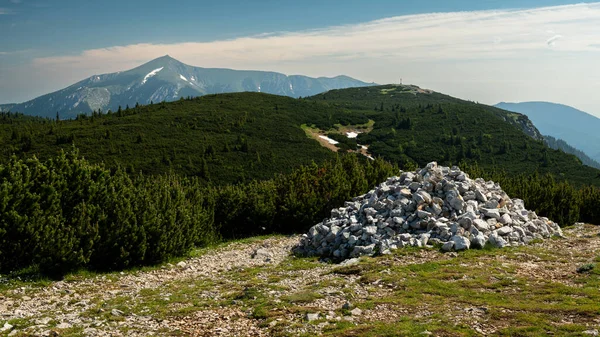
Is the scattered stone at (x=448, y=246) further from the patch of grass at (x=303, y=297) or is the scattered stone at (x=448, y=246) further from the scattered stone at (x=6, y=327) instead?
the scattered stone at (x=6, y=327)

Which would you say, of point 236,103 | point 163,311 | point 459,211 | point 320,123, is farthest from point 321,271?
point 236,103

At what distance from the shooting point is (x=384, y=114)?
13650 cm

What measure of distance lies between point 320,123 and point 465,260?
4067 inches

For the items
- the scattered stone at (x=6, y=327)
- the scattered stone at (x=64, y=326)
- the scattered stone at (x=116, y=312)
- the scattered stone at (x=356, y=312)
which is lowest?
the scattered stone at (x=116, y=312)

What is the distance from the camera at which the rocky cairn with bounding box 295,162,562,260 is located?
16922mm

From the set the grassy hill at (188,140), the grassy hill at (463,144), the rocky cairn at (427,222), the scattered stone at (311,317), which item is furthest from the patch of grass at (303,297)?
the grassy hill at (463,144)

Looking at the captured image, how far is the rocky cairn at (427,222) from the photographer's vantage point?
16.9m

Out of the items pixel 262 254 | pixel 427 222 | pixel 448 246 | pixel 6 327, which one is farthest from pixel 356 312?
pixel 262 254

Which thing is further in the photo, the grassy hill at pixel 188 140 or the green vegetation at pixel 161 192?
the grassy hill at pixel 188 140

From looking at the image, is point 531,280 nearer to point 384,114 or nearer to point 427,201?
point 427,201

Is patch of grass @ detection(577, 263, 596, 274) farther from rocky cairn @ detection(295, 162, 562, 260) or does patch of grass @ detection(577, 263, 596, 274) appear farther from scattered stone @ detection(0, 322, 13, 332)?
scattered stone @ detection(0, 322, 13, 332)

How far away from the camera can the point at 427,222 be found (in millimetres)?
17766

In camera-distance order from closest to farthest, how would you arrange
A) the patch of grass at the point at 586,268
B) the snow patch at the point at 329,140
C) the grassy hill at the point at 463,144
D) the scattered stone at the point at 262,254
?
the patch of grass at the point at 586,268
the scattered stone at the point at 262,254
the grassy hill at the point at 463,144
the snow patch at the point at 329,140

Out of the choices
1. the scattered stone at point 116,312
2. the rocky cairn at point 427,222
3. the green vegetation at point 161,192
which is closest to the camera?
the scattered stone at point 116,312
